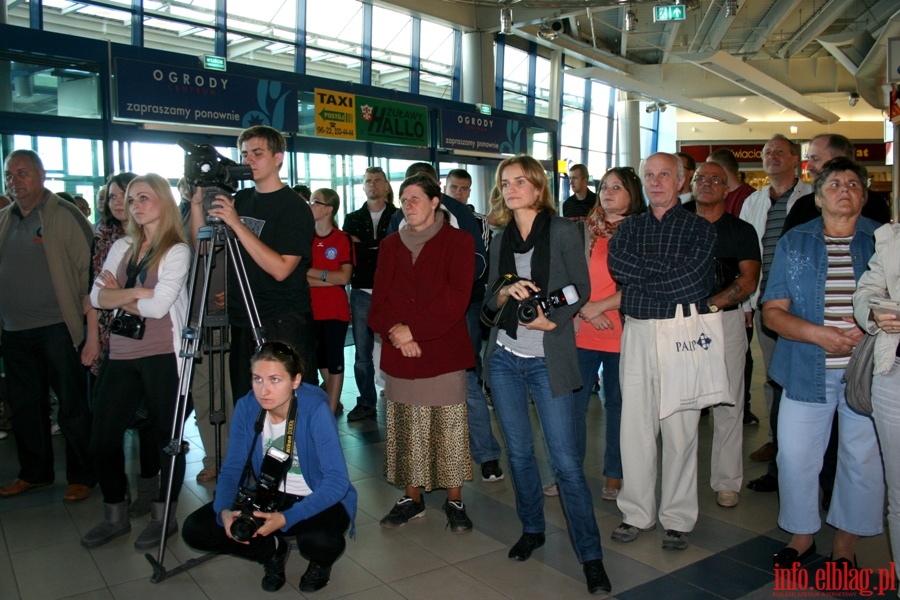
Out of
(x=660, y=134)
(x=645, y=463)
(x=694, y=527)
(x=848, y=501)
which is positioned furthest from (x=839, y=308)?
(x=660, y=134)

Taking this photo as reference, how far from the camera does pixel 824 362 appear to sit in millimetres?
2896

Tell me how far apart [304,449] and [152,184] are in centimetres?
141

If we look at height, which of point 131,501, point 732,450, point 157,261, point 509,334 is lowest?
point 131,501

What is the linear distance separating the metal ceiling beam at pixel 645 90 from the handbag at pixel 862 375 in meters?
14.7

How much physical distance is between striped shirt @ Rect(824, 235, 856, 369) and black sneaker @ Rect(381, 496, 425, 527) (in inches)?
76.0

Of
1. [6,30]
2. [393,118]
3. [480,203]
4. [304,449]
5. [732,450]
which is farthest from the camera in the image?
[480,203]

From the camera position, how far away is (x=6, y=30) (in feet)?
22.9

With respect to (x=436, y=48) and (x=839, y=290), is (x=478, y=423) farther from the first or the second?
(x=436, y=48)

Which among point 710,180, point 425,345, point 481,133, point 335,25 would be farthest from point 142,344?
point 481,133

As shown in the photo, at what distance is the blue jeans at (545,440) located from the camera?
2902 millimetres

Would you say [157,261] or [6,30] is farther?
[6,30]

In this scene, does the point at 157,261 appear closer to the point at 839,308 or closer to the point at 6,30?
the point at 839,308

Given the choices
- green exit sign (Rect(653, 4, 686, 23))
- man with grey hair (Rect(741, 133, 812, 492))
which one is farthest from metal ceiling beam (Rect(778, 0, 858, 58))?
man with grey hair (Rect(741, 133, 812, 492))

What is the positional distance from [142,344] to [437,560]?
62.3 inches
